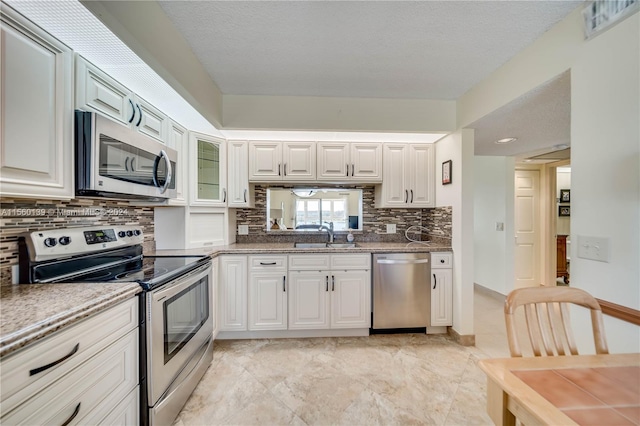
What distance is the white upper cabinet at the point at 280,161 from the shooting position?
2766mm

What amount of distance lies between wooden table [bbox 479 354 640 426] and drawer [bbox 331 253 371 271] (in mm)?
1656

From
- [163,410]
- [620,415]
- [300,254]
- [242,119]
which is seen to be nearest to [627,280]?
[620,415]

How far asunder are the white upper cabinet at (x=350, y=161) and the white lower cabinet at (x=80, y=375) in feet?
6.79

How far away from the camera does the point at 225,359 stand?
220 centimetres

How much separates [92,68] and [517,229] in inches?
202

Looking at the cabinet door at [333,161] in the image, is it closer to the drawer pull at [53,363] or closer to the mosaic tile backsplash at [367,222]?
the mosaic tile backsplash at [367,222]

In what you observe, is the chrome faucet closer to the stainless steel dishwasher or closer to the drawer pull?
the stainless steel dishwasher

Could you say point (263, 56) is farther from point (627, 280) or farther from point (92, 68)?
point (627, 280)

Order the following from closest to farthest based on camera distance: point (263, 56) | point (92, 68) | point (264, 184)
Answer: point (92, 68), point (263, 56), point (264, 184)

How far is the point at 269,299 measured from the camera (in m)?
2.49

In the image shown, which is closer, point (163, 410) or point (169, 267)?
point (163, 410)

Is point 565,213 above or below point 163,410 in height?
A: above

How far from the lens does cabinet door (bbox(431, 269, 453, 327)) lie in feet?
8.50

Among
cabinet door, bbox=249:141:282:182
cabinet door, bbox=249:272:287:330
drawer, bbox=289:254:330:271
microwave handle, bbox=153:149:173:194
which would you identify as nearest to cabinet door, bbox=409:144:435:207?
drawer, bbox=289:254:330:271
